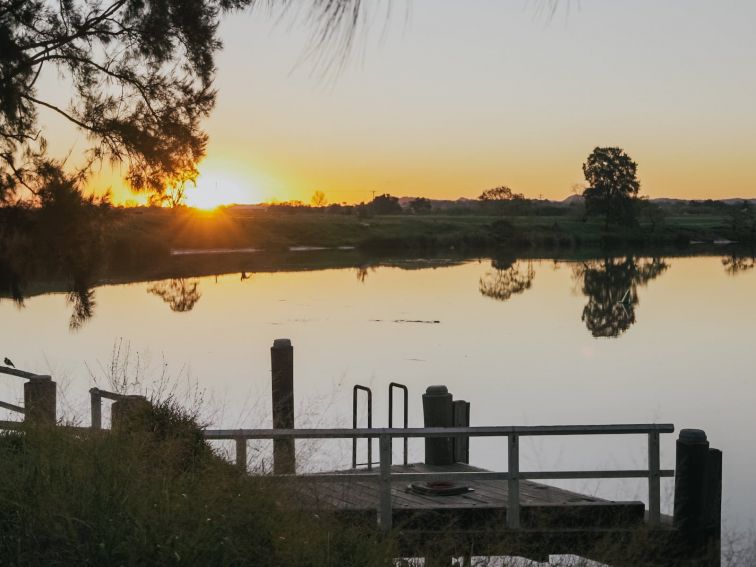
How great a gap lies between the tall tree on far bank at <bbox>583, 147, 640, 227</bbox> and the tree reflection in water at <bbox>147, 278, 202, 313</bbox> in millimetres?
70789

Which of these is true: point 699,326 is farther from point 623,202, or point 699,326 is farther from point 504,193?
point 504,193

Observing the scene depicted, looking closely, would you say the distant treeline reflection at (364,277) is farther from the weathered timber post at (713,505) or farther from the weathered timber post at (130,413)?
the weathered timber post at (713,505)

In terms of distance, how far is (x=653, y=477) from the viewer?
402 inches

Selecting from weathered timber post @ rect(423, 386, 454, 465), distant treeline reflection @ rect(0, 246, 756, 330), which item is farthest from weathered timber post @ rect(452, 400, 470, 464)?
distant treeline reflection @ rect(0, 246, 756, 330)

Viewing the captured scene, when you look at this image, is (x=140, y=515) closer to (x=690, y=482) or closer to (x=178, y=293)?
(x=690, y=482)

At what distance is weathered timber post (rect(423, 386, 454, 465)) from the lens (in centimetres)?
1316

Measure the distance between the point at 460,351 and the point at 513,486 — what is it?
23.9m

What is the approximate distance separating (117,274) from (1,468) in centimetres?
6194

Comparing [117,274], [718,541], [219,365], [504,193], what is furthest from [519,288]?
[504,193]

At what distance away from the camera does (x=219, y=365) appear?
30.7 meters

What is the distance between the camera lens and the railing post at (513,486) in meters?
9.88

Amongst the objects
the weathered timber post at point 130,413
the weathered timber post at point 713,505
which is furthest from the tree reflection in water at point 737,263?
the weathered timber post at point 130,413

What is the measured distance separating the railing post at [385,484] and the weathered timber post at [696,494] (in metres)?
3.26

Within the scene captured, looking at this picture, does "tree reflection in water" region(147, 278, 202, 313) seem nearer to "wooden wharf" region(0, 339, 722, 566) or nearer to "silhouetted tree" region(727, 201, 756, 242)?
"wooden wharf" region(0, 339, 722, 566)
